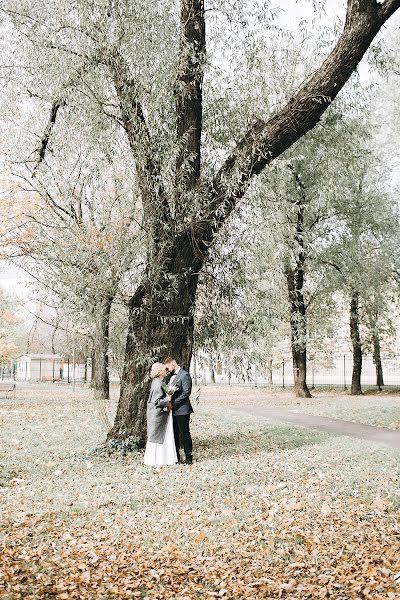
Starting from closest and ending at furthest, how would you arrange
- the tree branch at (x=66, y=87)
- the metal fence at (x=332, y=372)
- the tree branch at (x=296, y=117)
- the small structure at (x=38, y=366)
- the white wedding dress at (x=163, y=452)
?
the tree branch at (x=296, y=117) → the white wedding dress at (x=163, y=452) → the tree branch at (x=66, y=87) → the metal fence at (x=332, y=372) → the small structure at (x=38, y=366)

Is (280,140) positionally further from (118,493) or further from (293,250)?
(293,250)

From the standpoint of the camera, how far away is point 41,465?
1065 cm

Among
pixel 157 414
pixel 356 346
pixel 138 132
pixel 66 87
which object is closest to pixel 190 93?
pixel 138 132

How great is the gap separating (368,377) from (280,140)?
46.9m

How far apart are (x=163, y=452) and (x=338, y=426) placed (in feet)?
23.7

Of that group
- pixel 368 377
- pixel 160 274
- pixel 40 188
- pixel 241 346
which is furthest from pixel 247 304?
pixel 368 377

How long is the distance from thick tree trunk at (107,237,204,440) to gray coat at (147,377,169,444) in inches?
24.4

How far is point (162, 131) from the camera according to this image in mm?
11031

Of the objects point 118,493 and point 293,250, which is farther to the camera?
point 293,250

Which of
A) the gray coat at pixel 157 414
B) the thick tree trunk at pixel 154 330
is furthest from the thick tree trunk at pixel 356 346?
the gray coat at pixel 157 414

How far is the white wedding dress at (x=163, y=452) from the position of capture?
34.3 feet

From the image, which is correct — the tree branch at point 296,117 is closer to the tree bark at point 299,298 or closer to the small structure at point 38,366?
the tree bark at point 299,298

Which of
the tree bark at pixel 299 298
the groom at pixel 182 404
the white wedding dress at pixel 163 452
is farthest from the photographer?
the tree bark at pixel 299 298

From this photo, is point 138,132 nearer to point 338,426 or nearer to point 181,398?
point 181,398
